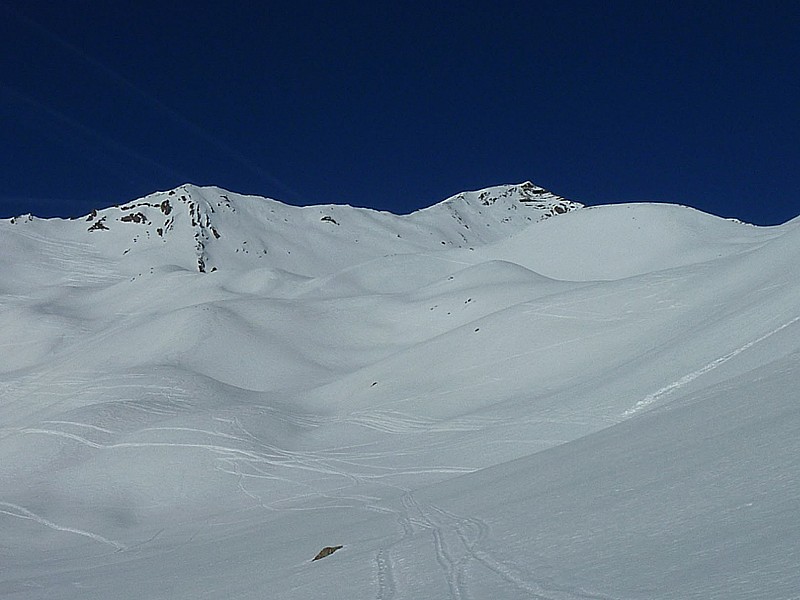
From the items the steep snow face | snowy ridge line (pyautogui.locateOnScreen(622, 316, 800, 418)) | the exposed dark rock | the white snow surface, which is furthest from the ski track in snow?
the steep snow face

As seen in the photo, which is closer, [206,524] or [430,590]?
[430,590]

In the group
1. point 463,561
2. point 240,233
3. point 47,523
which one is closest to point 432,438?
point 47,523

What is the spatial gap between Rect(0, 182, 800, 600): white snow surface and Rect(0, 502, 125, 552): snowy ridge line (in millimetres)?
85

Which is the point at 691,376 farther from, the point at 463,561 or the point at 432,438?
the point at 463,561

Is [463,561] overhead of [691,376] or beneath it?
beneath

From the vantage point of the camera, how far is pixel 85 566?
36.1ft

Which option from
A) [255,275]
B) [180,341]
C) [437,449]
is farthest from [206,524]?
[255,275]

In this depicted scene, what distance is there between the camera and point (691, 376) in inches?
512

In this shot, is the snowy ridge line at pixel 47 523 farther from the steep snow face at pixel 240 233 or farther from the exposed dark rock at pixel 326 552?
the steep snow face at pixel 240 233

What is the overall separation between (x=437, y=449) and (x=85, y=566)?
7701mm

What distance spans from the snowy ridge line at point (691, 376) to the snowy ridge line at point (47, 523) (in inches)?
405

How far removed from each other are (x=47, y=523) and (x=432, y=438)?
9.15 m

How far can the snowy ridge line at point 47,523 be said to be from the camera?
524 inches

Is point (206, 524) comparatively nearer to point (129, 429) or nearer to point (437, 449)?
point (437, 449)
